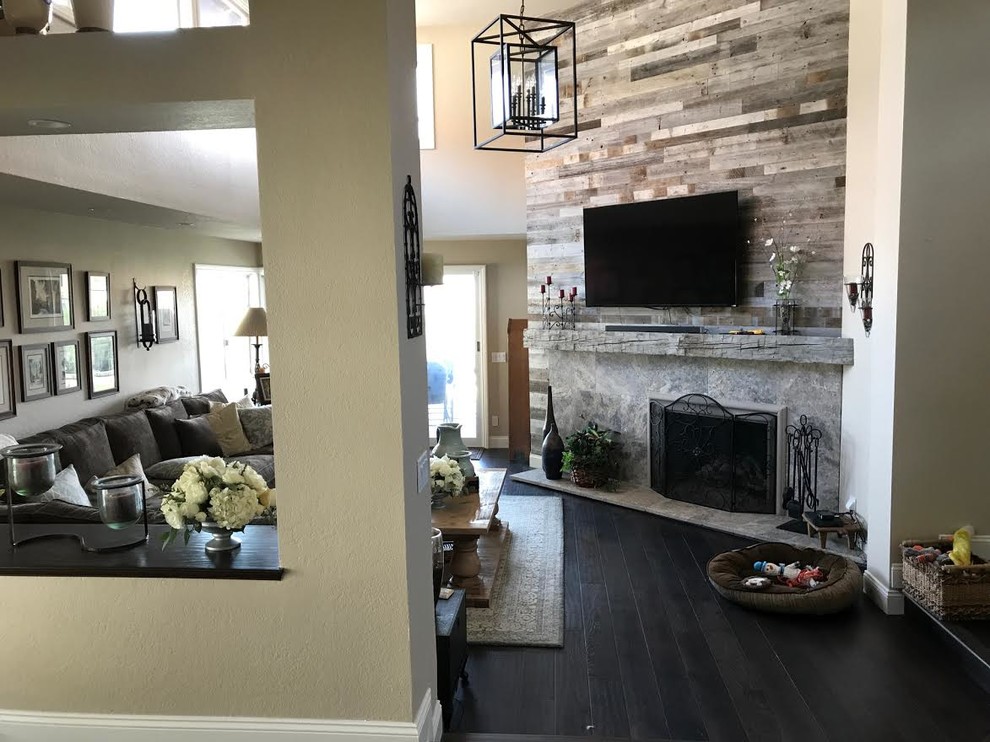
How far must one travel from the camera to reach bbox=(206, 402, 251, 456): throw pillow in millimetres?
6273

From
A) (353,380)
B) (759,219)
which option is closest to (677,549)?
(759,219)

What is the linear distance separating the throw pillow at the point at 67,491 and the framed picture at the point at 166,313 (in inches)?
107

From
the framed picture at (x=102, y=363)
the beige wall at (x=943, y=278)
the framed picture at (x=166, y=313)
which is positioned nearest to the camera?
the beige wall at (x=943, y=278)

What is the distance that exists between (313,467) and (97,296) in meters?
4.28

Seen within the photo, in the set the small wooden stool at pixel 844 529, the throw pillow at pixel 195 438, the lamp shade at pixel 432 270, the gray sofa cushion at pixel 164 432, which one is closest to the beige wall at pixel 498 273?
the throw pillow at pixel 195 438

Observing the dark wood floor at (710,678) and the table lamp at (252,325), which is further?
the table lamp at (252,325)

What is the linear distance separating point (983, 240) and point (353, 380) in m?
3.17

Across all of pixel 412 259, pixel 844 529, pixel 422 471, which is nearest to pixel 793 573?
pixel 844 529

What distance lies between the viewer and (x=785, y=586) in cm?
428

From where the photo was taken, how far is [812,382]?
18.0 ft

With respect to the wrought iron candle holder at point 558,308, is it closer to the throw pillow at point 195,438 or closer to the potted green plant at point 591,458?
the potted green plant at point 591,458

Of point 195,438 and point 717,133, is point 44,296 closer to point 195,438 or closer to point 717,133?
point 195,438

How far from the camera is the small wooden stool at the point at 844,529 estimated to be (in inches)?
190

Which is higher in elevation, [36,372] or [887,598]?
[36,372]
